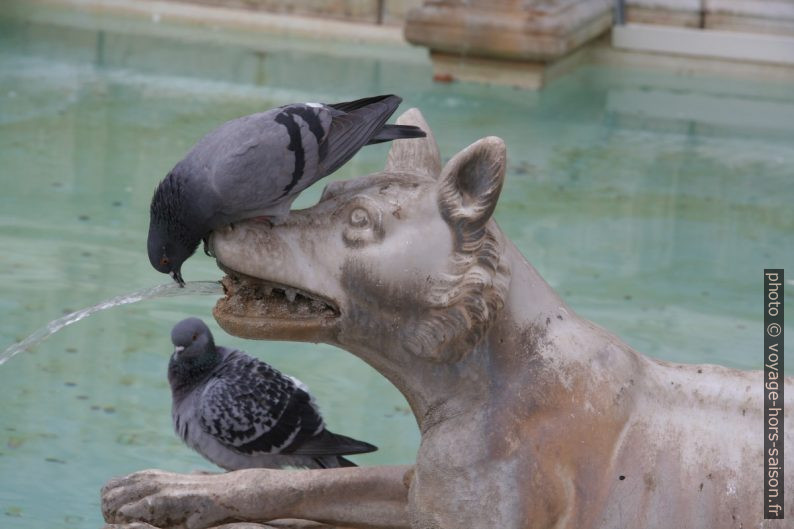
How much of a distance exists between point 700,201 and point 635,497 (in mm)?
4805

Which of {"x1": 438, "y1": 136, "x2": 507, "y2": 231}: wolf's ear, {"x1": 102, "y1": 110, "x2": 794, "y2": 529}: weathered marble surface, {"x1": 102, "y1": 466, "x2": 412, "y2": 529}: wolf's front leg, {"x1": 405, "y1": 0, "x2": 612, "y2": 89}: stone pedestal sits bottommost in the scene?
{"x1": 405, "y1": 0, "x2": 612, "y2": 89}: stone pedestal

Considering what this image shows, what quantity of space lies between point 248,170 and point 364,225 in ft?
0.72

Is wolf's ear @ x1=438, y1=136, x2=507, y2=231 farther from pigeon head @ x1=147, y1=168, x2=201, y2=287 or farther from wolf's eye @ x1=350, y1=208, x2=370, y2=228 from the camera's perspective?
pigeon head @ x1=147, y1=168, x2=201, y2=287

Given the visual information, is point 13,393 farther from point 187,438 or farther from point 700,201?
point 700,201

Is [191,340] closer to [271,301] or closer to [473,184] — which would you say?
[271,301]

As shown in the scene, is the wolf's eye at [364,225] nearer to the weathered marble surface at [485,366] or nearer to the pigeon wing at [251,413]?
the weathered marble surface at [485,366]

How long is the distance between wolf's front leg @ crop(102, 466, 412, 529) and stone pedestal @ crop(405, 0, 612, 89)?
614 cm

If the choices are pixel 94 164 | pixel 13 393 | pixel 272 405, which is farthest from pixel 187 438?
pixel 94 164

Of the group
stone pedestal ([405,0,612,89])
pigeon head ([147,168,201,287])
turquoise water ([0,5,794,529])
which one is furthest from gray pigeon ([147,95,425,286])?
stone pedestal ([405,0,612,89])

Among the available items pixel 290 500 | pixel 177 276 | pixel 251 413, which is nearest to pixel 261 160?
pixel 177 276

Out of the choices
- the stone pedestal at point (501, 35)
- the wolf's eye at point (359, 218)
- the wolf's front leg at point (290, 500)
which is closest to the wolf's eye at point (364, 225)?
the wolf's eye at point (359, 218)

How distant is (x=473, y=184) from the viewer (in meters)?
2.27

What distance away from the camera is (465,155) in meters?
2.23

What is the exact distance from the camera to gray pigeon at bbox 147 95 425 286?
224 centimetres
